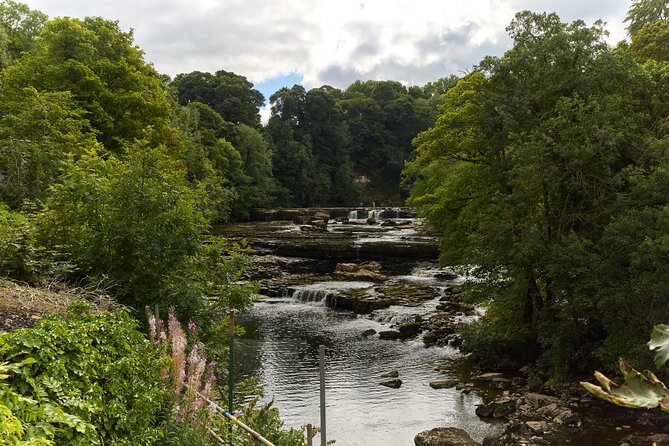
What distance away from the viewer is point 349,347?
17.8 m

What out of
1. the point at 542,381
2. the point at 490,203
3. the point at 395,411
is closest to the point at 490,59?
the point at 490,203

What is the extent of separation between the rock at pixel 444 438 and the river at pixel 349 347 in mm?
461

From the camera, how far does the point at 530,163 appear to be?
529 inches

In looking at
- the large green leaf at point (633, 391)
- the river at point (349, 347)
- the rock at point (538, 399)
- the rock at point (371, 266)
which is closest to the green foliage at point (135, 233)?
the river at point (349, 347)

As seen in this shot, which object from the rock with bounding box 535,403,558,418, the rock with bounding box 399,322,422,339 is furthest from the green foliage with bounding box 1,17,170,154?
the rock with bounding box 535,403,558,418

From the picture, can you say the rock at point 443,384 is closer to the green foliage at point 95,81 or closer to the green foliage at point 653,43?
the green foliage at point 653,43

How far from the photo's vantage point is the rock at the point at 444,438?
33.5ft

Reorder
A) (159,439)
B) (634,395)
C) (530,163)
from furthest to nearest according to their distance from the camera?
(530,163) < (159,439) < (634,395)

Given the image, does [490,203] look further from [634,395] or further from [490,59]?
[634,395]

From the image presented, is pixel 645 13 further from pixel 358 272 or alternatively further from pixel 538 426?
pixel 538 426

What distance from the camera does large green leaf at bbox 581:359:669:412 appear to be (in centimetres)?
155

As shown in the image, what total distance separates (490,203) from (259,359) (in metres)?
8.90

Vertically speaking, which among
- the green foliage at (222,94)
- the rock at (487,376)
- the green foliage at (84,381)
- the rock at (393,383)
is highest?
the green foliage at (222,94)

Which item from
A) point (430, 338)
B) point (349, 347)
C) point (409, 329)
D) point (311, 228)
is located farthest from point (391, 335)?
point (311, 228)
